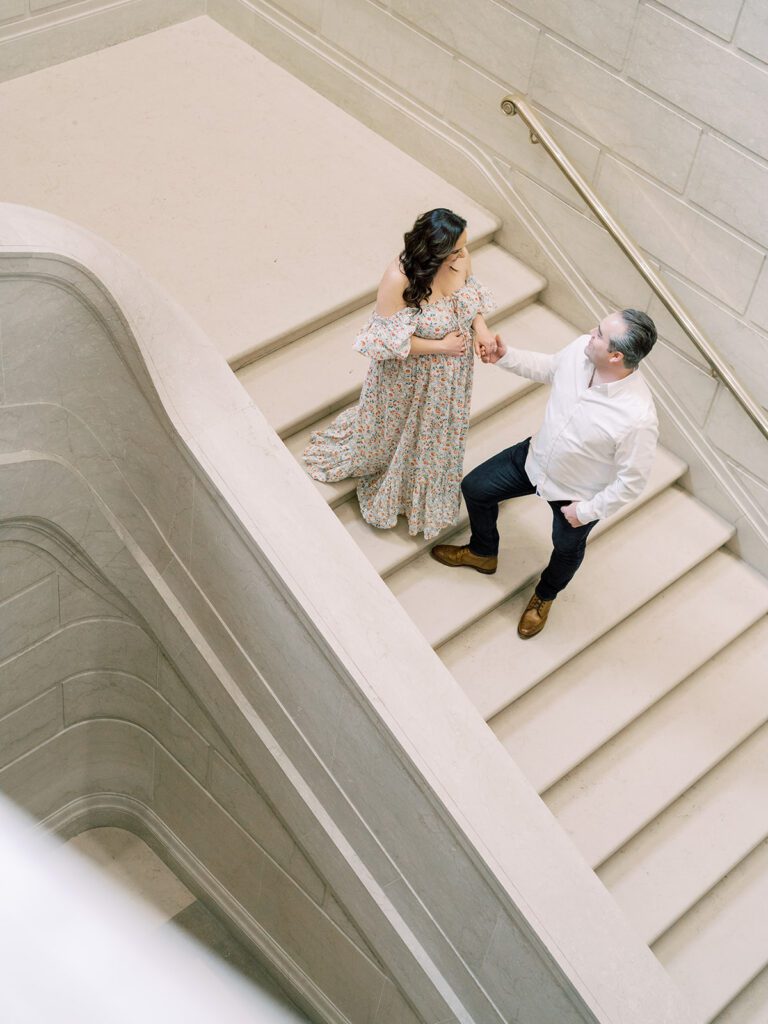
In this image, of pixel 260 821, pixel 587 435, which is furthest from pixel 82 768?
pixel 587 435

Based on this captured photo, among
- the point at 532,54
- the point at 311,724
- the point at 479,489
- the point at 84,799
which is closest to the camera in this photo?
the point at 311,724

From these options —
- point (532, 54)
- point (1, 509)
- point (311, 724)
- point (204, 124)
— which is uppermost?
point (204, 124)

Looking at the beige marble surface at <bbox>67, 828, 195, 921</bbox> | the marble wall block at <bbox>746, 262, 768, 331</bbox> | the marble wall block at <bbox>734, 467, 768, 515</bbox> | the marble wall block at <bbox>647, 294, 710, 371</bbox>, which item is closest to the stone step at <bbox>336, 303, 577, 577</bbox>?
the marble wall block at <bbox>647, 294, 710, 371</bbox>

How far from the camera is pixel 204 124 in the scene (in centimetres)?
→ 661

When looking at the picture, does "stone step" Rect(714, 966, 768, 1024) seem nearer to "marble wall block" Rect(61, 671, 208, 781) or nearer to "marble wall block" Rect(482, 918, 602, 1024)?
"marble wall block" Rect(482, 918, 602, 1024)

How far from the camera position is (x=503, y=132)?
591 centimetres

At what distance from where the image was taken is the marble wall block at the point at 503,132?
18.3 ft

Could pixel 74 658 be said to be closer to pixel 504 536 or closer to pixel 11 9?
pixel 504 536

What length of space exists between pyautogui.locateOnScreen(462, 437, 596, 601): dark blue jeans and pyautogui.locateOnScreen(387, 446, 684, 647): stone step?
18 centimetres

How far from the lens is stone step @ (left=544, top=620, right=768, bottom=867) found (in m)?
5.02

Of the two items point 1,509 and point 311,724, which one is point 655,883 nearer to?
point 311,724

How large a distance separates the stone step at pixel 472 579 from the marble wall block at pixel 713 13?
7.03 ft

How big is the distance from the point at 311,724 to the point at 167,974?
3.19 meters

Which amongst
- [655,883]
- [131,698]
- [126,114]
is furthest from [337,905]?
[126,114]
